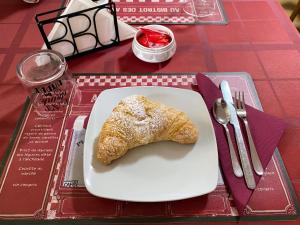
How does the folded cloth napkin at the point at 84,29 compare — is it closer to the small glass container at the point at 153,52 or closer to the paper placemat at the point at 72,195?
the small glass container at the point at 153,52

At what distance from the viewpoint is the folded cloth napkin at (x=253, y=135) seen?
21.1 inches

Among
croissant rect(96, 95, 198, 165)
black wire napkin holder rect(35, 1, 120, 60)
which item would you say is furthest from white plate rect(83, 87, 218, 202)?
black wire napkin holder rect(35, 1, 120, 60)

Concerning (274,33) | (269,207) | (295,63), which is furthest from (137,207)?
(274,33)

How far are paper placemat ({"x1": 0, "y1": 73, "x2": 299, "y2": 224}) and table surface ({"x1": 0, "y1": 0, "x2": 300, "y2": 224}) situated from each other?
2.5 inches

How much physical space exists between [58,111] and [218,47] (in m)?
0.56

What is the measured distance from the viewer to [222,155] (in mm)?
593

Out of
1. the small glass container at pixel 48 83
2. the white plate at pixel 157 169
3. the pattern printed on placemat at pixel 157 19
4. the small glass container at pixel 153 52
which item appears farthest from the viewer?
the pattern printed on placemat at pixel 157 19

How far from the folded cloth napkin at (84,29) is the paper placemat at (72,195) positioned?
0.27 metres

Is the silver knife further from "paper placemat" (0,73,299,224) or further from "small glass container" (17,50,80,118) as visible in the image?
"small glass container" (17,50,80,118)

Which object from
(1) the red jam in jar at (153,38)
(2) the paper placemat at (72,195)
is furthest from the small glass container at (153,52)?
(2) the paper placemat at (72,195)

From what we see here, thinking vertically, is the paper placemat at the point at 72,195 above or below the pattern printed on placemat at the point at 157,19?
below

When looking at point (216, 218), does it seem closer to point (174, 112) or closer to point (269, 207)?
point (269, 207)

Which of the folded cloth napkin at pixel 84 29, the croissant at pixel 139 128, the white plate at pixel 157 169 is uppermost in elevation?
the folded cloth napkin at pixel 84 29

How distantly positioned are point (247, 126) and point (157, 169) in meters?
0.26
